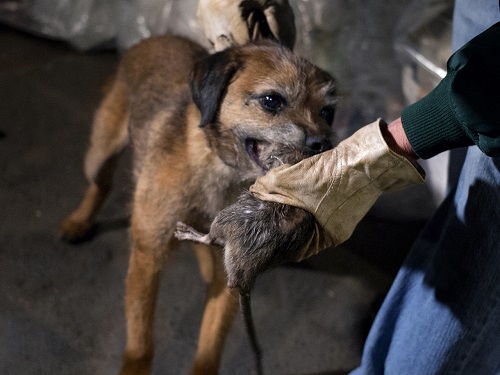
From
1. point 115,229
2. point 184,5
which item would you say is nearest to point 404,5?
point 184,5

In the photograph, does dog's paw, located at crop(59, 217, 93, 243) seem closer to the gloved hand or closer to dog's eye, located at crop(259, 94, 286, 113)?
the gloved hand

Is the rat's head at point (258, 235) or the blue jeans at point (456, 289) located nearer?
the rat's head at point (258, 235)

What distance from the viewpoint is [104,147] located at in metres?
2.74

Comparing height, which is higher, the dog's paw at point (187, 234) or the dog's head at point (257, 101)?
the dog's head at point (257, 101)

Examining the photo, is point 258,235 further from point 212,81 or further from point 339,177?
point 212,81

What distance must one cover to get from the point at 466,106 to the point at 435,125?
0.32 feet

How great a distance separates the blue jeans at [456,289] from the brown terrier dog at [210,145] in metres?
0.46

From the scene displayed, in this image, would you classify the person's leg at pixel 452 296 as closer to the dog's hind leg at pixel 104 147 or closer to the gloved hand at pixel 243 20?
the gloved hand at pixel 243 20

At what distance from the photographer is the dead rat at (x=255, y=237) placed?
139 cm

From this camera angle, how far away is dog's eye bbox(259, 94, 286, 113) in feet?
6.10

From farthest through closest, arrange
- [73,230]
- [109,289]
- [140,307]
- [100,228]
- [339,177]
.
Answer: [100,228] < [73,230] < [109,289] < [140,307] < [339,177]

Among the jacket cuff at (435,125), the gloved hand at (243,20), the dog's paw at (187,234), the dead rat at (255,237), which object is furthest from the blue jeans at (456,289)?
the dog's paw at (187,234)

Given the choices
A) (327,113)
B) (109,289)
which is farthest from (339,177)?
(109,289)

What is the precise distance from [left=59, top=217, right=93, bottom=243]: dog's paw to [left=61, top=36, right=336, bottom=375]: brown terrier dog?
647mm
